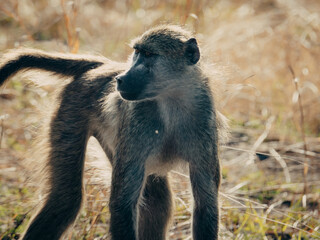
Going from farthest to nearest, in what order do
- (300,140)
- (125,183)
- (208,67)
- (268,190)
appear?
(300,140) → (268,190) → (208,67) → (125,183)

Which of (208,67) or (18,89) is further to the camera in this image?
(18,89)

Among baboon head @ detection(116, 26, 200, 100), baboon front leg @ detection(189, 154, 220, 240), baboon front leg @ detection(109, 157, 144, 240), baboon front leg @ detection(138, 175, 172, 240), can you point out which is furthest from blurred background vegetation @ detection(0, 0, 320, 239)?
baboon front leg @ detection(109, 157, 144, 240)

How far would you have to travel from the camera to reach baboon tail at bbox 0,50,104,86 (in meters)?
3.46

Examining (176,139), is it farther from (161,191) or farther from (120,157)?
(161,191)

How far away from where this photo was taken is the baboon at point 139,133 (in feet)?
9.66

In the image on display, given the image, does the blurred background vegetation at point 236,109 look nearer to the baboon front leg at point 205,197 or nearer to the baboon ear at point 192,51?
the baboon ear at point 192,51

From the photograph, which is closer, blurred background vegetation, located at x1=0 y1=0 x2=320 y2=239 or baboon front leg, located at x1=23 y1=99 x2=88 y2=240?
baboon front leg, located at x1=23 y1=99 x2=88 y2=240

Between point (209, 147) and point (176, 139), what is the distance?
0.70 ft

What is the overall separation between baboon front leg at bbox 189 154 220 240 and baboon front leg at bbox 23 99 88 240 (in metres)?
0.81

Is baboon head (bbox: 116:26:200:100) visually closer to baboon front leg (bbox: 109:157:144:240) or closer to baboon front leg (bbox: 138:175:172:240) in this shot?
A: baboon front leg (bbox: 109:157:144:240)

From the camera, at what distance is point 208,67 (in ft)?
11.3

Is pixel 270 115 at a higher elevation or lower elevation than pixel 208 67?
higher

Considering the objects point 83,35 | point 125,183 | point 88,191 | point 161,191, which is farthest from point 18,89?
point 125,183

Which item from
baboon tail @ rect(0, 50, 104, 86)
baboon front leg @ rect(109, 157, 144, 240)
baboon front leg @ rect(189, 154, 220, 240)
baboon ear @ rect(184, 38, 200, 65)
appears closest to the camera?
baboon front leg @ rect(109, 157, 144, 240)
